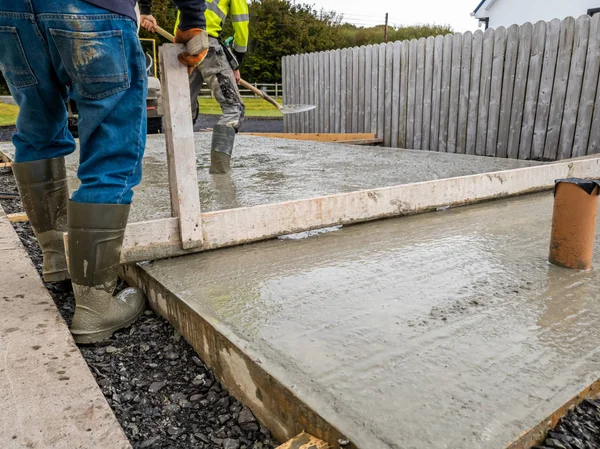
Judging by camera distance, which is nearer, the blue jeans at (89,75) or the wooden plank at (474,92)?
the blue jeans at (89,75)

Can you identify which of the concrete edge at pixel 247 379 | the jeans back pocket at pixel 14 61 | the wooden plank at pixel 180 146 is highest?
the jeans back pocket at pixel 14 61

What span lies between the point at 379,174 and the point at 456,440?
129 inches

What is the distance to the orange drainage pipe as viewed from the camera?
1.86m

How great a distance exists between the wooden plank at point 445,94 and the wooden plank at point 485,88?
0.50 meters

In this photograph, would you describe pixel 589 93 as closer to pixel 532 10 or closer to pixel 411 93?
pixel 411 93

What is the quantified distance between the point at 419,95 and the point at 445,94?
45 centimetres

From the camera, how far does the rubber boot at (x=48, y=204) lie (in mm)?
1928

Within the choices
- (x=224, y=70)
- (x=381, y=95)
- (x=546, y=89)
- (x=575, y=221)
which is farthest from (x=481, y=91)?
(x=575, y=221)

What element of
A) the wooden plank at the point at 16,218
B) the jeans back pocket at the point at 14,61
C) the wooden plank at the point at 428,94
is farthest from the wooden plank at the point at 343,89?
the jeans back pocket at the point at 14,61

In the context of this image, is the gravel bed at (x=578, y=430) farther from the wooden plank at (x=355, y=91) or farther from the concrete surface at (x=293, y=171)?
the wooden plank at (x=355, y=91)

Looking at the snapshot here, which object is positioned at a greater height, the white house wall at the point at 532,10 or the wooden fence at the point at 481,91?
the white house wall at the point at 532,10

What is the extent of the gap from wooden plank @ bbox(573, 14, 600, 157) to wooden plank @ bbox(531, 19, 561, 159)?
361mm

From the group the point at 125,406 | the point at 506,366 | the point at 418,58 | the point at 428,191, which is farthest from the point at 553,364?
the point at 418,58

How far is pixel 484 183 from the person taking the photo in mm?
3059
